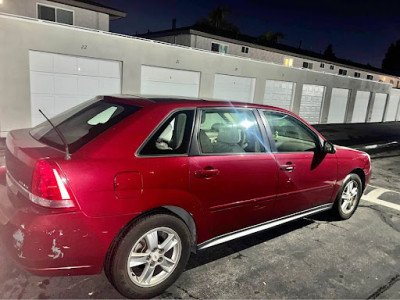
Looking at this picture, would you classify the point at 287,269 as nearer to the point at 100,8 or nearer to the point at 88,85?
the point at 88,85

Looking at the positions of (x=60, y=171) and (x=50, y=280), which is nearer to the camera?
(x=60, y=171)

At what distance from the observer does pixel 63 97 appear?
10688 millimetres

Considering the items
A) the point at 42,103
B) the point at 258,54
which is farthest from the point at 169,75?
A: the point at 258,54

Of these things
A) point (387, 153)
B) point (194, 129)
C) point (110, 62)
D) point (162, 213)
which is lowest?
point (387, 153)

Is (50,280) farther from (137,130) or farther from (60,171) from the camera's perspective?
(137,130)

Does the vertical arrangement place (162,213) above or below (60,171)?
below

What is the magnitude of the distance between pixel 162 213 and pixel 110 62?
10.1 m

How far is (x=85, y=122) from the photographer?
300 cm

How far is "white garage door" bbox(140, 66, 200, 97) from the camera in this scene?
41.3 ft

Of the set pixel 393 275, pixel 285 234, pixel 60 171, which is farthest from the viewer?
pixel 285 234

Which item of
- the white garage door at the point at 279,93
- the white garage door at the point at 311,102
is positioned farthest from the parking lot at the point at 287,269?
the white garage door at the point at 311,102

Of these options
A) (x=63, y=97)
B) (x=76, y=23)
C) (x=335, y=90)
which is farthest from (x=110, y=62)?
(x=335, y=90)

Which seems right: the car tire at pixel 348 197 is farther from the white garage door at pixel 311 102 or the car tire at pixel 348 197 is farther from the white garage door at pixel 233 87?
the white garage door at pixel 311 102

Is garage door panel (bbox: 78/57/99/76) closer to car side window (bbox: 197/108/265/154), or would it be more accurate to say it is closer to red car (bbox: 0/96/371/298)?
red car (bbox: 0/96/371/298)
